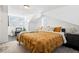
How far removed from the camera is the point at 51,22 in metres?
1.53

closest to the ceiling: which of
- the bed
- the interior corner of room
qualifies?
the interior corner of room

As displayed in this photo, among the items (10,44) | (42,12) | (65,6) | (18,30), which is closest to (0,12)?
(18,30)

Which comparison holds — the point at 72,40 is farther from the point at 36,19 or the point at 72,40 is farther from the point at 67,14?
the point at 36,19

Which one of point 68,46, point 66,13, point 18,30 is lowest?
point 68,46

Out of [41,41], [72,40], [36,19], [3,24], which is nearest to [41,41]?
[41,41]

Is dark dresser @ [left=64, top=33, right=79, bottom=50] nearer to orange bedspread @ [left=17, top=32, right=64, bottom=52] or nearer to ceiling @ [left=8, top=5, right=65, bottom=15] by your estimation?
orange bedspread @ [left=17, top=32, right=64, bottom=52]

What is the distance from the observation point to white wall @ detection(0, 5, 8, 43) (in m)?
1.48

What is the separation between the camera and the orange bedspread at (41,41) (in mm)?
1435

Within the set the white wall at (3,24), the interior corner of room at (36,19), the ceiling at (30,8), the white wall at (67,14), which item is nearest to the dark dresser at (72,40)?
the interior corner of room at (36,19)

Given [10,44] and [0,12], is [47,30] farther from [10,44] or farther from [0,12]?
[0,12]

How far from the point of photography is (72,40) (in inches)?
61.7

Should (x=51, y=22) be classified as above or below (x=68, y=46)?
above

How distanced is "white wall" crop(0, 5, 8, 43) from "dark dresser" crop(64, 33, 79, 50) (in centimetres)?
95
